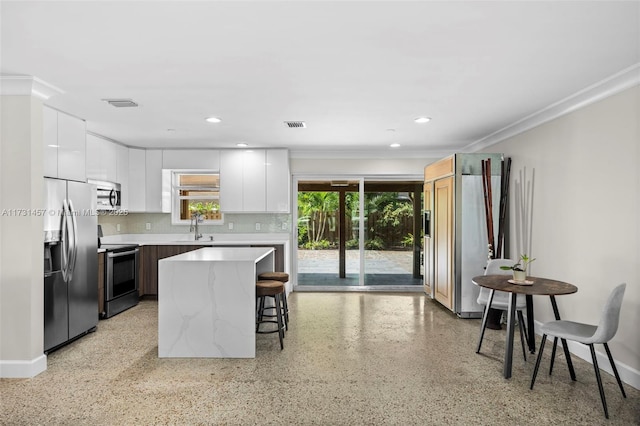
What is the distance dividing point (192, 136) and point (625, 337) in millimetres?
5123

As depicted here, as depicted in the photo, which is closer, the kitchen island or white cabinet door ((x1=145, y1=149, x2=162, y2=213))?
the kitchen island

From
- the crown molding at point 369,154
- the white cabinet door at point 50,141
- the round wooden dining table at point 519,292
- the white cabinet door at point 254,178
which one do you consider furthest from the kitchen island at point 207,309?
the crown molding at point 369,154

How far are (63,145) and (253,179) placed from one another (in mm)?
2846

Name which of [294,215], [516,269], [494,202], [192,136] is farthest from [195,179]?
[516,269]

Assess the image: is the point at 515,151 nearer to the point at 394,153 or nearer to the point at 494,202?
the point at 494,202

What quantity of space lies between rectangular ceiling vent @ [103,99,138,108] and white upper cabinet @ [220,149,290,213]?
246 centimetres

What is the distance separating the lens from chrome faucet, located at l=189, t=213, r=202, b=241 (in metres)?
6.56

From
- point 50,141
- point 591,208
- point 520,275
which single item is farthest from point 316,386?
point 50,141

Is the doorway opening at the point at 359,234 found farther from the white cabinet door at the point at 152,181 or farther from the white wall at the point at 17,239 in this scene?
the white wall at the point at 17,239

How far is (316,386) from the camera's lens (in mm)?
3092

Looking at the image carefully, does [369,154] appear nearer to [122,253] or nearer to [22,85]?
[122,253]

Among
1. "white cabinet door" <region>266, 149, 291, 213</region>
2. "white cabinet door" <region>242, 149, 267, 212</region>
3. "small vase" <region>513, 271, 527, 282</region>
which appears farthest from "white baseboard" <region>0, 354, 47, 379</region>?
"small vase" <region>513, 271, 527, 282</region>

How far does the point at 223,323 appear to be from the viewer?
371 centimetres

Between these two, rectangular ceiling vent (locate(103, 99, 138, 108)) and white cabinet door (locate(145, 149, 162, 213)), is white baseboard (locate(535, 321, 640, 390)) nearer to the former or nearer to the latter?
rectangular ceiling vent (locate(103, 99, 138, 108))
